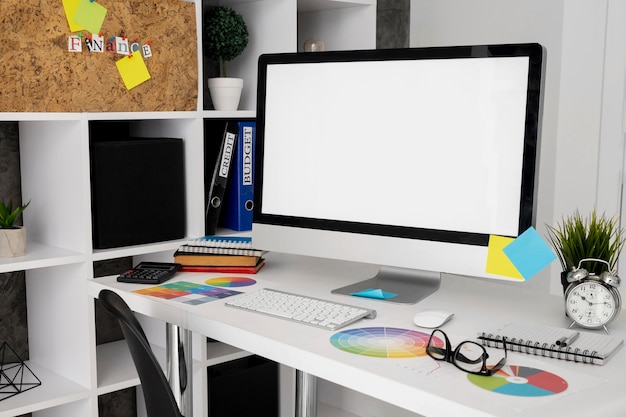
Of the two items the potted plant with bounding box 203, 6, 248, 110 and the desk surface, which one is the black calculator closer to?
the desk surface

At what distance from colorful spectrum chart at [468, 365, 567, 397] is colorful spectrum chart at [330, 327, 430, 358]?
142mm

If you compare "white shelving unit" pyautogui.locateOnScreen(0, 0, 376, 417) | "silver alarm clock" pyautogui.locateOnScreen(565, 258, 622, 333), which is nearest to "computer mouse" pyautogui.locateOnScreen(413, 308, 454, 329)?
"silver alarm clock" pyautogui.locateOnScreen(565, 258, 622, 333)

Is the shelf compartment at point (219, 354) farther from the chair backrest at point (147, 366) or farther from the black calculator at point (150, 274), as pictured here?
the chair backrest at point (147, 366)

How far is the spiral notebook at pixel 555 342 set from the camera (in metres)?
1.24

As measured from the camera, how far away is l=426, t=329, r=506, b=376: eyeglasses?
118cm

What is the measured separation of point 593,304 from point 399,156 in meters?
0.50

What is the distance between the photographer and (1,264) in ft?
5.92

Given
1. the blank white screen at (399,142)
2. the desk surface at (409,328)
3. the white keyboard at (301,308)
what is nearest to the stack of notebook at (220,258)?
the desk surface at (409,328)

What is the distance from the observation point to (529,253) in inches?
56.3

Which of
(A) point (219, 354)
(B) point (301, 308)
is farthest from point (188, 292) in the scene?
(A) point (219, 354)

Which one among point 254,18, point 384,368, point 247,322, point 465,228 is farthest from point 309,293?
point 254,18

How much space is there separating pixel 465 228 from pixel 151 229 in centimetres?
97

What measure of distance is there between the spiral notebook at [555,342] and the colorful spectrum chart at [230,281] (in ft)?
2.01

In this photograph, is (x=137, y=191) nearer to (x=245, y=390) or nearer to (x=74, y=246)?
(x=74, y=246)
